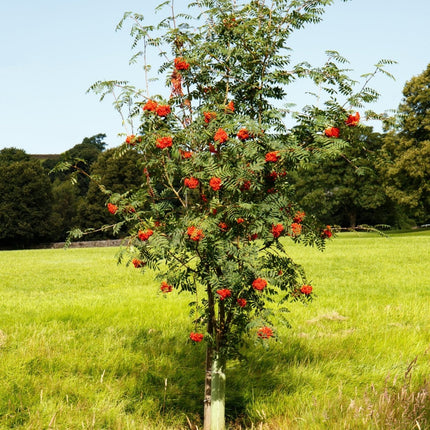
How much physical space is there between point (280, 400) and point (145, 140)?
3.24m

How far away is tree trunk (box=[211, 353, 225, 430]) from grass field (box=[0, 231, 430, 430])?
1.42ft

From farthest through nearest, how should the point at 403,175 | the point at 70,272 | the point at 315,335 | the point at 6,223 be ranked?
the point at 6,223 < the point at 403,175 < the point at 70,272 < the point at 315,335

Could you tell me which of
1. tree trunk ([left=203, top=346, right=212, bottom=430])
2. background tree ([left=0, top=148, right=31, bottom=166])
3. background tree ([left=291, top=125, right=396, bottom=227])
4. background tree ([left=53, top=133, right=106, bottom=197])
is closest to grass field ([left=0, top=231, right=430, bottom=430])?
tree trunk ([left=203, top=346, right=212, bottom=430])

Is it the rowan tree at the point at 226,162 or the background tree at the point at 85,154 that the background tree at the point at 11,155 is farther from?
the rowan tree at the point at 226,162

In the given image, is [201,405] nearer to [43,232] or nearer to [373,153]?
[373,153]

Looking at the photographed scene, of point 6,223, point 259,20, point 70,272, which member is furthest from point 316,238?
point 6,223

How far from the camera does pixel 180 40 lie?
4137 mm

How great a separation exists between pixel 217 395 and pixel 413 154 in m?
34.9

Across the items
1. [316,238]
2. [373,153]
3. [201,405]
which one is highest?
[373,153]

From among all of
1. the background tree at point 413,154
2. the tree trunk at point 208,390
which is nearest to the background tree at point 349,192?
the background tree at point 413,154

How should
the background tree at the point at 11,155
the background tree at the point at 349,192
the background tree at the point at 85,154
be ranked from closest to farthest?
the background tree at the point at 349,192 < the background tree at the point at 11,155 < the background tree at the point at 85,154

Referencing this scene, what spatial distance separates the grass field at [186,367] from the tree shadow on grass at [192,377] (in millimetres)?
15

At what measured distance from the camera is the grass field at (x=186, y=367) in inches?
174

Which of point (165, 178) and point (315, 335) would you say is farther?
point (315, 335)
